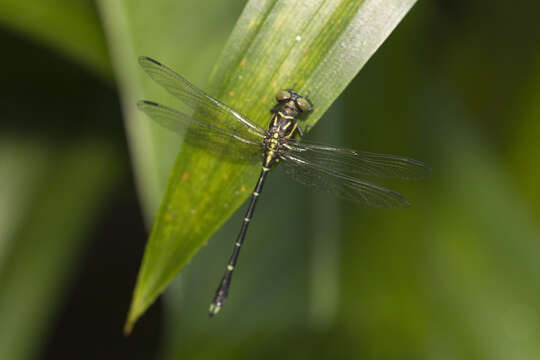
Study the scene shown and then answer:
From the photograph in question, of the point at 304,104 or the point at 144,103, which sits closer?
the point at 304,104

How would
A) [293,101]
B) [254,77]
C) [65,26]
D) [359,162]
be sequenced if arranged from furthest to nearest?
[65,26], [359,162], [293,101], [254,77]

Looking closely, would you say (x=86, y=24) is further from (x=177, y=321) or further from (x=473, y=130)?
(x=473, y=130)

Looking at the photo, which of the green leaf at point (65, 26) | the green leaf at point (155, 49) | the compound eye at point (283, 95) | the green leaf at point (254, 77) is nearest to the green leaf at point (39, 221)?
the green leaf at point (65, 26)

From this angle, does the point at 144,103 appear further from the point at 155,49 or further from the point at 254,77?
the point at 254,77

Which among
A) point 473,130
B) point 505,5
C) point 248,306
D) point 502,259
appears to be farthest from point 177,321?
point 505,5

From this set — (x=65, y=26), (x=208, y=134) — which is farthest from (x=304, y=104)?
(x=65, y=26)

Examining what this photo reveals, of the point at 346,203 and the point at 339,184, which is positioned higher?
the point at 346,203

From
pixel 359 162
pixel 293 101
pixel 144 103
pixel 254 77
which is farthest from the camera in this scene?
pixel 359 162

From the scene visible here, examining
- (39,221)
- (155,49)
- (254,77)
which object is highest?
(155,49)
